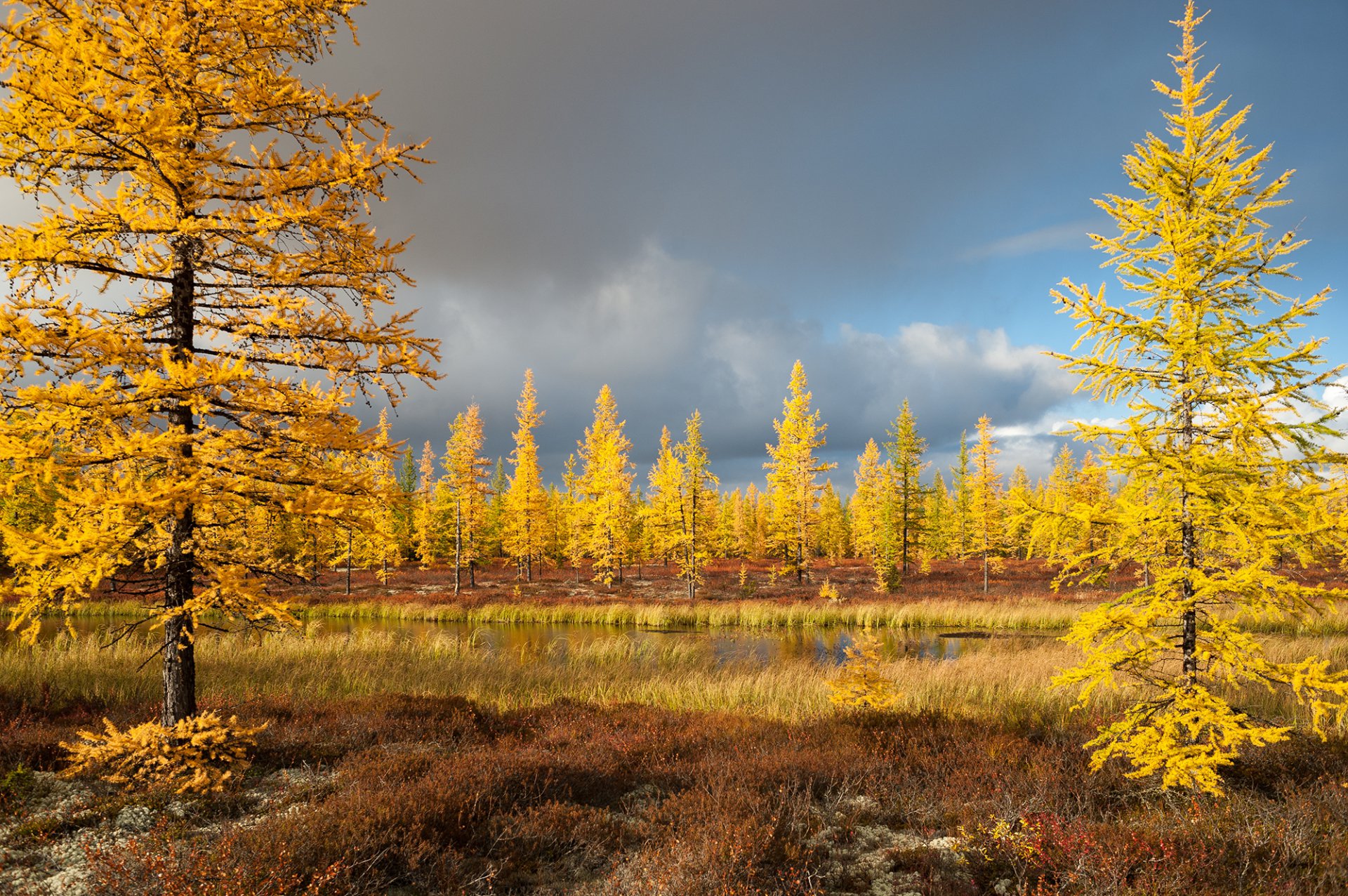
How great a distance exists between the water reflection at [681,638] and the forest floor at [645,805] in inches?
355

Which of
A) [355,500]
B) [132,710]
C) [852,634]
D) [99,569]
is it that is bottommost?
[852,634]

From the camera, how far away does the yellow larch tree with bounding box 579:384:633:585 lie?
42.8 m

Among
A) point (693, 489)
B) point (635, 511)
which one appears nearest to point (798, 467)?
point (693, 489)

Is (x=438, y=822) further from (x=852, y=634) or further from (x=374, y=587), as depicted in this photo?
(x=374, y=587)

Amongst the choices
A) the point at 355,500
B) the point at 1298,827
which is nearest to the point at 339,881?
the point at 355,500

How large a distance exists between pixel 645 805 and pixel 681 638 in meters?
18.8

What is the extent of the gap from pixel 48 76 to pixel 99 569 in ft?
14.8

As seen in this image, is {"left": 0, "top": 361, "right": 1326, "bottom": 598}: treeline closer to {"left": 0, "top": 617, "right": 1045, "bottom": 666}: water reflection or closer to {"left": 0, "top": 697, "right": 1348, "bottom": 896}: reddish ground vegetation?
{"left": 0, "top": 617, "right": 1045, "bottom": 666}: water reflection

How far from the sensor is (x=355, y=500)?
6688 mm

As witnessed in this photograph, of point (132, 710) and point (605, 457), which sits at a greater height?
point (605, 457)

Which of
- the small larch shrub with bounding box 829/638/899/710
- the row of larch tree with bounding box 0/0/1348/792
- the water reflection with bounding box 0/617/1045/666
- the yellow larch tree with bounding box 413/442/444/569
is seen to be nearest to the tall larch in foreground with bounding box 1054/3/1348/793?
the row of larch tree with bounding box 0/0/1348/792

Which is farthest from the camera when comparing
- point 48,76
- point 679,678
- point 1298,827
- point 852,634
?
point 852,634

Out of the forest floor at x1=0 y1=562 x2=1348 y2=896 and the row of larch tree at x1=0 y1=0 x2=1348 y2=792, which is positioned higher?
the row of larch tree at x1=0 y1=0 x2=1348 y2=792

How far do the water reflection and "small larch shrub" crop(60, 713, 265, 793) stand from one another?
13169 millimetres
